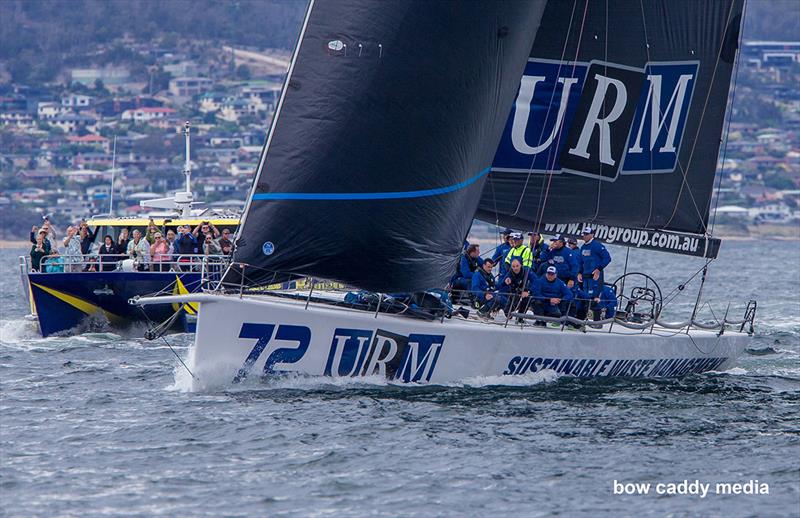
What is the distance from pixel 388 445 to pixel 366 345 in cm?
244

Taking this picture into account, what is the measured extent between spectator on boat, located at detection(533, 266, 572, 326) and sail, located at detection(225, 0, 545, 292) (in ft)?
Result: 7.91

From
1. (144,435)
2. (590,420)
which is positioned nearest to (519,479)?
(590,420)

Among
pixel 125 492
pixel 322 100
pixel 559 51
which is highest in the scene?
pixel 559 51

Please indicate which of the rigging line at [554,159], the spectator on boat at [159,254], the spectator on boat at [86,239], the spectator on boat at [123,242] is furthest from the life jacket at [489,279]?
the spectator on boat at [86,239]

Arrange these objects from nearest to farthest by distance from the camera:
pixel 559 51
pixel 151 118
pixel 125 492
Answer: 1. pixel 125 492
2. pixel 559 51
3. pixel 151 118

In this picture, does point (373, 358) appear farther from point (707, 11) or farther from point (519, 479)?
point (707, 11)

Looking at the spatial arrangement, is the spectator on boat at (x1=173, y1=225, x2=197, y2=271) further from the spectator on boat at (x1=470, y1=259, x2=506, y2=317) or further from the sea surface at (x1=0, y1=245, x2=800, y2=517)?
the spectator on boat at (x1=470, y1=259, x2=506, y2=317)

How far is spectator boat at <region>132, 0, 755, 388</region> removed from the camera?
16.3m

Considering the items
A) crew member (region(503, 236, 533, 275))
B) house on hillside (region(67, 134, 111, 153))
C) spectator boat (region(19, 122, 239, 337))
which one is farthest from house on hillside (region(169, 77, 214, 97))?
crew member (region(503, 236, 533, 275))

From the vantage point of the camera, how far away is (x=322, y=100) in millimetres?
16219

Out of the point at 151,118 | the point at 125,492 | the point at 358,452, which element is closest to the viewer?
the point at 125,492

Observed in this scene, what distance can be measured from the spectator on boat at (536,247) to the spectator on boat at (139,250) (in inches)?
304

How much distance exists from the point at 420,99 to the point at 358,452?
437cm

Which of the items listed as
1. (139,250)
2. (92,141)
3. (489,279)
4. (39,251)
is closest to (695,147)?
(489,279)
